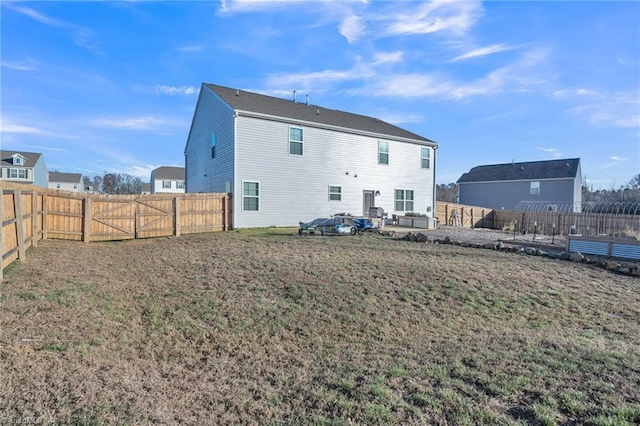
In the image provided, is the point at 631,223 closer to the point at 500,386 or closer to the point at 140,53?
the point at 500,386

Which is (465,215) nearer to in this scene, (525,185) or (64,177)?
(525,185)

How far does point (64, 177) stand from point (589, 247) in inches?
3005

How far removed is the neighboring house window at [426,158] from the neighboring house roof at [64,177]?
217ft

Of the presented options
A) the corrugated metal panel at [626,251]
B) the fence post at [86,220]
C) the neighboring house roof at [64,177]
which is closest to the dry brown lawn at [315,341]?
the corrugated metal panel at [626,251]

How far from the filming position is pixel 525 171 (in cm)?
3172

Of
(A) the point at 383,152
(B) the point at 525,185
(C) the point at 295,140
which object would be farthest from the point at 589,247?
(B) the point at 525,185

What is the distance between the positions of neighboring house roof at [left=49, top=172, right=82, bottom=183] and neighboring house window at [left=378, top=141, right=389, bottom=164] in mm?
64752

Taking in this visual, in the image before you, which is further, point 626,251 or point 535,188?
point 535,188

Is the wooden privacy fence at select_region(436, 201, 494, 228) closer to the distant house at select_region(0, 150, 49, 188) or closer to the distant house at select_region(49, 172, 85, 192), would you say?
the distant house at select_region(0, 150, 49, 188)

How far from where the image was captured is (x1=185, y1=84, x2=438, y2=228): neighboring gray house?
1542 cm

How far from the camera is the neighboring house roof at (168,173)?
2197 inches

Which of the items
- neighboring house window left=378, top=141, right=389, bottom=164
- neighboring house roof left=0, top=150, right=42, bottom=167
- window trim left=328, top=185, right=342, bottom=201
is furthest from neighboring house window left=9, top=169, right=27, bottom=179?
neighboring house window left=378, top=141, right=389, bottom=164

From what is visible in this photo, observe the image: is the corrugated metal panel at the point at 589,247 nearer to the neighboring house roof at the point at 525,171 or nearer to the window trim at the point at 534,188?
the neighboring house roof at the point at 525,171

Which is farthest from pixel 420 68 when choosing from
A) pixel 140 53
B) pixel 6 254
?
pixel 6 254
